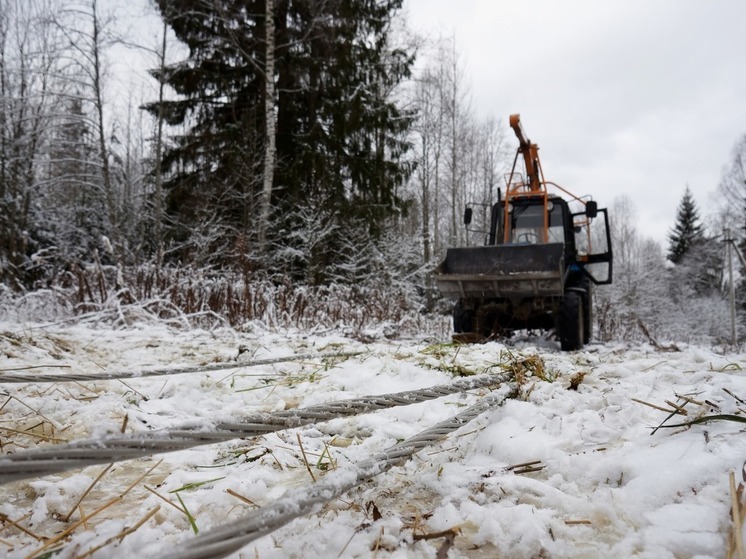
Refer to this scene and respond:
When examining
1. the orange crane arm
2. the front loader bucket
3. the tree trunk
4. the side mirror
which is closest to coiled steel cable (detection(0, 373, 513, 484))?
the front loader bucket

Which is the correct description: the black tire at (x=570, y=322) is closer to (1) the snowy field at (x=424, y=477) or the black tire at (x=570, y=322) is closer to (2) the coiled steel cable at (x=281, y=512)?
(1) the snowy field at (x=424, y=477)

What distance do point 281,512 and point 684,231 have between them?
4005 centimetres

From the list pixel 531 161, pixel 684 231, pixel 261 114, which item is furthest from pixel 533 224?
pixel 684 231

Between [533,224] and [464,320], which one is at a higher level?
[533,224]

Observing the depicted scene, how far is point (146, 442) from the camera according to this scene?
2.28 feet

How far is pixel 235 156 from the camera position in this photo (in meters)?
10.3

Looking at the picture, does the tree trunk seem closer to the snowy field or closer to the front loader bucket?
the front loader bucket

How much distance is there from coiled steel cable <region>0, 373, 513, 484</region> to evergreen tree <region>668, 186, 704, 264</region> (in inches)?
1487

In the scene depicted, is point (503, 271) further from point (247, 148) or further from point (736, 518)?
point (247, 148)

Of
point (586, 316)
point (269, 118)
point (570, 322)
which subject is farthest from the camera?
point (269, 118)

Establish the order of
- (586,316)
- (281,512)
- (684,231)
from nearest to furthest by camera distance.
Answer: (281,512), (586,316), (684,231)

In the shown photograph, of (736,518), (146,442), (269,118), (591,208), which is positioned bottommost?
(736,518)

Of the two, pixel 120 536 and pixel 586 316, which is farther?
pixel 586 316

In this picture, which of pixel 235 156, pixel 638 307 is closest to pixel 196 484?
pixel 235 156
